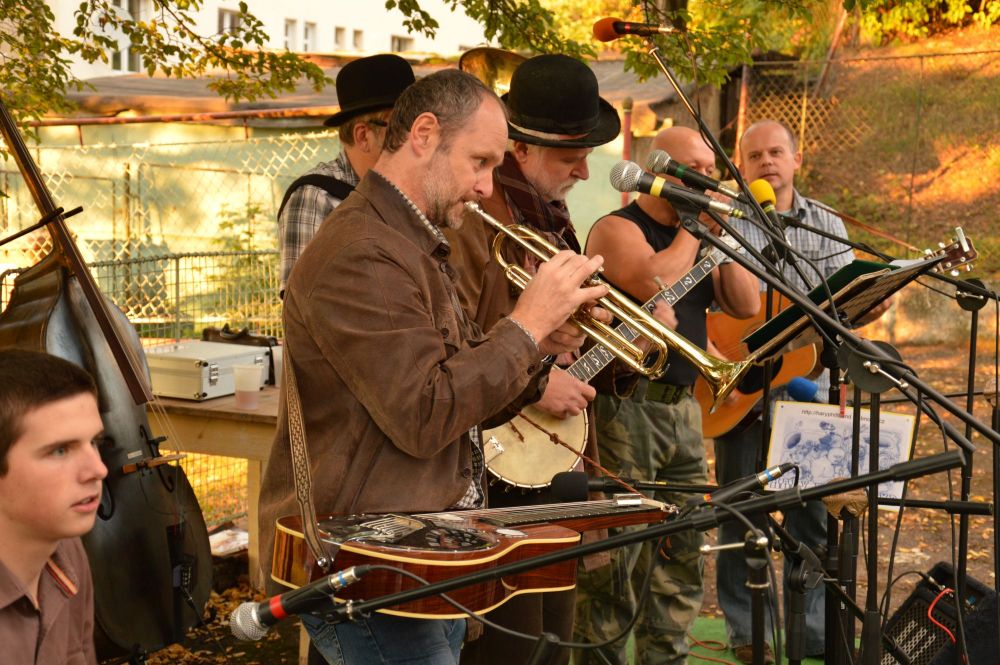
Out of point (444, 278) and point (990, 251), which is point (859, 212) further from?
point (444, 278)

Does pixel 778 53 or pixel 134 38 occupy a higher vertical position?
pixel 778 53

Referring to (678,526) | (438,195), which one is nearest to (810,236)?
(438,195)

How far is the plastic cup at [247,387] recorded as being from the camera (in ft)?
15.1

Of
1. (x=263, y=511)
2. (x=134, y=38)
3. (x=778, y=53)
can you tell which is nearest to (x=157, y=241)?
(x=134, y=38)

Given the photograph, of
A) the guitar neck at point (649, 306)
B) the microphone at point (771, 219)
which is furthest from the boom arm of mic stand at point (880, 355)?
the guitar neck at point (649, 306)

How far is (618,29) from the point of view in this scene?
3.15 metres

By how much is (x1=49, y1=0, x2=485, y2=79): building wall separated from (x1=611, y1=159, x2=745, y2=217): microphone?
54.9 feet

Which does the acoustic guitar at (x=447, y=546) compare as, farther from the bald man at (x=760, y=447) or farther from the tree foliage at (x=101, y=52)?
the tree foliage at (x=101, y=52)

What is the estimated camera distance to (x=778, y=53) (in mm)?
13102

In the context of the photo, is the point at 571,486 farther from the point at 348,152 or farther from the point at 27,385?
the point at 348,152

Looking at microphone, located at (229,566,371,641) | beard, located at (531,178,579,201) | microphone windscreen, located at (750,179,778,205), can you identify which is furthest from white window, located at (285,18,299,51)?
microphone, located at (229,566,371,641)

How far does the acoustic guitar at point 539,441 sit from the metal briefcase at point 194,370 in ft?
5.64

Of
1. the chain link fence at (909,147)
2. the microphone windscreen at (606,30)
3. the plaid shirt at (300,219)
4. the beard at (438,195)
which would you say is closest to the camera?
the beard at (438,195)

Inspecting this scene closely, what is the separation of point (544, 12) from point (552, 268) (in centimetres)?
342
